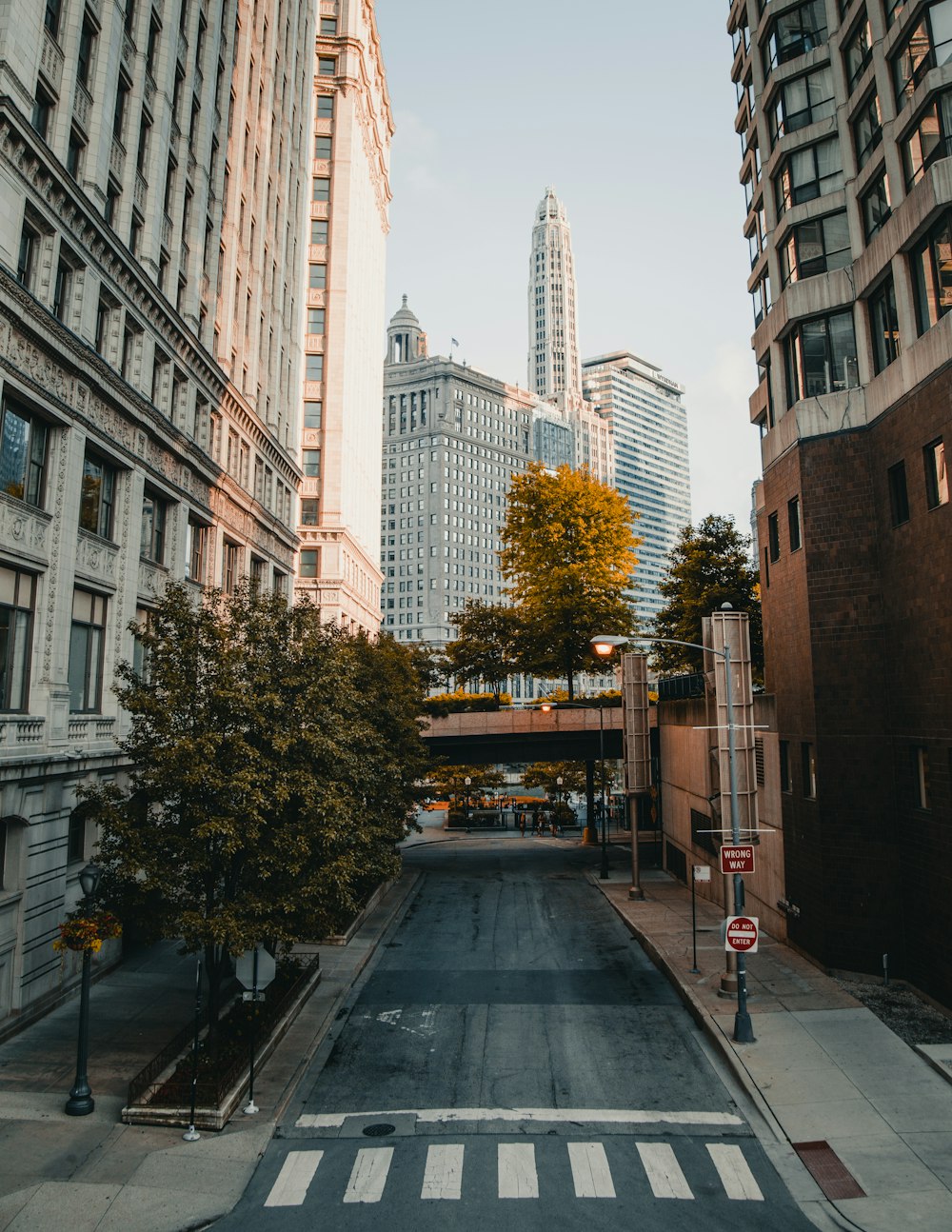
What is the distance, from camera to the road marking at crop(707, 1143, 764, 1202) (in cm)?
1216

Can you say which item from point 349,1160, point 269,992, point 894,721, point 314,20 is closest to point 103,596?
point 269,992

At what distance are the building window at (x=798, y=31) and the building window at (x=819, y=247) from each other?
586 centimetres

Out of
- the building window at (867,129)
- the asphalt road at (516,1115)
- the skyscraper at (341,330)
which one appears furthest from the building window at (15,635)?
the skyscraper at (341,330)

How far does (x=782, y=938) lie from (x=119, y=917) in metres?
18.6

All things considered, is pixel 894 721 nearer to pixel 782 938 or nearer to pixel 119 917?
pixel 782 938

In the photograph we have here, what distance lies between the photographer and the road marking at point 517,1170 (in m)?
12.2

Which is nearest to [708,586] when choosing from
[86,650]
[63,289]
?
[86,650]

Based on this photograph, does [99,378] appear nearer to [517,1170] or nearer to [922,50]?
[517,1170]

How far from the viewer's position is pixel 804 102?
87.6 feet

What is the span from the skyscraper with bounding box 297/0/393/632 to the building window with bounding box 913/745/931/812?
4122cm

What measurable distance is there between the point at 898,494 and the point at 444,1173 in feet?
60.3

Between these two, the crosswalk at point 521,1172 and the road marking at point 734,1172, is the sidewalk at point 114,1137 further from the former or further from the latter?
the road marking at point 734,1172

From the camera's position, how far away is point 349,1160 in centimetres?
1324

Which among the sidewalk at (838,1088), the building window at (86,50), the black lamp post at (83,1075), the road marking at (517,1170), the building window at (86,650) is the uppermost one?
the building window at (86,50)
